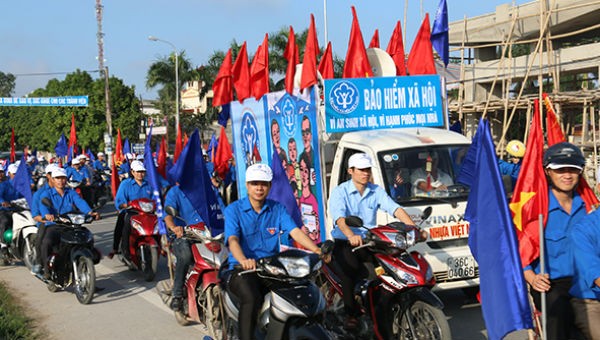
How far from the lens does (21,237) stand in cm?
977

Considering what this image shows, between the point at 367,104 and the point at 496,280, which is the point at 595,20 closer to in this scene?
the point at 367,104

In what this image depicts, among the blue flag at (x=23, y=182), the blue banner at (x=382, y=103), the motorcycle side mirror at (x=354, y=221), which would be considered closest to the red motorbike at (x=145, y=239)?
the blue flag at (x=23, y=182)

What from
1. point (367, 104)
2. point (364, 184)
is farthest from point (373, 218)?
point (367, 104)

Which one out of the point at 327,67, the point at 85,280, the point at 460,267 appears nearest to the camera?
the point at 460,267

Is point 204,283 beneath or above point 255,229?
beneath

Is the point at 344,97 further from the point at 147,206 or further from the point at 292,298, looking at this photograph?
the point at 292,298

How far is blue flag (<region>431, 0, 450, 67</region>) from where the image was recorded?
12.0 metres

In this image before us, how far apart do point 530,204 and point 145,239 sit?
21.2 feet

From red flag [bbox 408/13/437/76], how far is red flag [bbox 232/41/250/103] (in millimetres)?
2823

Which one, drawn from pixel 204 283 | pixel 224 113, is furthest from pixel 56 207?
pixel 224 113

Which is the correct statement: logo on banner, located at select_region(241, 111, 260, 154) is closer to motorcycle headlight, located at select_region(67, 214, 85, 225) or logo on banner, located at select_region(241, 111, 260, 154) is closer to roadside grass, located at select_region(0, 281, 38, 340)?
motorcycle headlight, located at select_region(67, 214, 85, 225)

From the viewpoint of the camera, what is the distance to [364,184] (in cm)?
609

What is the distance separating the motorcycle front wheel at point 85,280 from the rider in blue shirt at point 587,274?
18.6ft

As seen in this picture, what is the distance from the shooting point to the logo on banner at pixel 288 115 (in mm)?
8758
